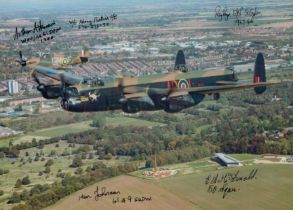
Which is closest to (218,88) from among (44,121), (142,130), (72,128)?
(142,130)

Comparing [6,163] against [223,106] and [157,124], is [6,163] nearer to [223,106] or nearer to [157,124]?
[157,124]

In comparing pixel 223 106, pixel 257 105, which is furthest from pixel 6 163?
pixel 257 105
